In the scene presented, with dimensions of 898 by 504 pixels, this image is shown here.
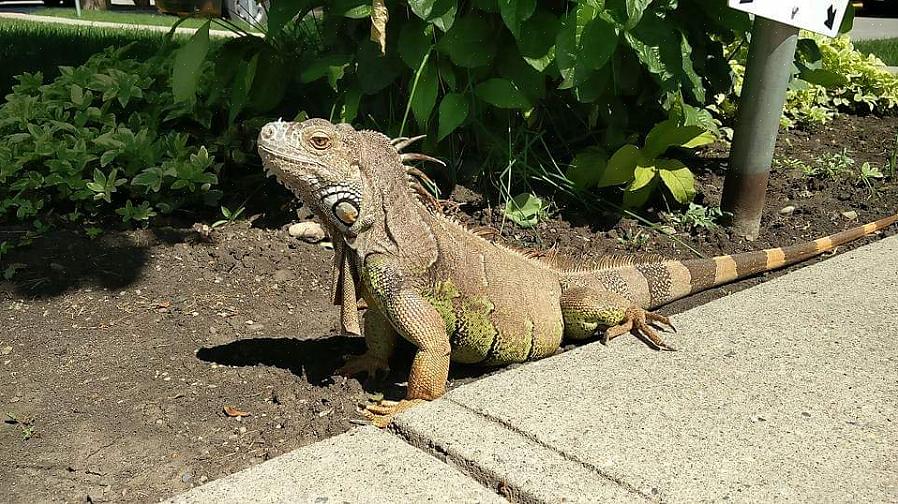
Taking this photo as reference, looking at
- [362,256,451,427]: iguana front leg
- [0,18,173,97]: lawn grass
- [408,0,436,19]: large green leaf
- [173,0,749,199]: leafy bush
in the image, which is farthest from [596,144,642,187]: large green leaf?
[0,18,173,97]: lawn grass

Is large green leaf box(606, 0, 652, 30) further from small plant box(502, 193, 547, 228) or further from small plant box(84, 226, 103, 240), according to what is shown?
small plant box(84, 226, 103, 240)

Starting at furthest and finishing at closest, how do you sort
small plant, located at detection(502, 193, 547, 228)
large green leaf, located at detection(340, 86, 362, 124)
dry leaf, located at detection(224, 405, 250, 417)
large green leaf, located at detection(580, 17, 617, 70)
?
1. small plant, located at detection(502, 193, 547, 228)
2. large green leaf, located at detection(340, 86, 362, 124)
3. large green leaf, located at detection(580, 17, 617, 70)
4. dry leaf, located at detection(224, 405, 250, 417)

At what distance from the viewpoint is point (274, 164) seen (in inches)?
Result: 106

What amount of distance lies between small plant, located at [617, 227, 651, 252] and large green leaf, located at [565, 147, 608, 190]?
347 millimetres

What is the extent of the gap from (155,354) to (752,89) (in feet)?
10.6

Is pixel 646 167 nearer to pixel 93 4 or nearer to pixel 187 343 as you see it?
pixel 187 343

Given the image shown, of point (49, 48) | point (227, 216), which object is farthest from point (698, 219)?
point (49, 48)

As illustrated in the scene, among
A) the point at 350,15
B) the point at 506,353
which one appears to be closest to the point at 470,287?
the point at 506,353

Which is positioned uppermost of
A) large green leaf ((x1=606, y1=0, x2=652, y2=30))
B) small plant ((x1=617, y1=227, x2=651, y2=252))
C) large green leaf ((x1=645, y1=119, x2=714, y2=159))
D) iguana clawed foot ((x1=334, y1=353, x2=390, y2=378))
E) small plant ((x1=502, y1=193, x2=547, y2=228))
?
large green leaf ((x1=606, y1=0, x2=652, y2=30))

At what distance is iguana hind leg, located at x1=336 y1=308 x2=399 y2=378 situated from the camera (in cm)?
326

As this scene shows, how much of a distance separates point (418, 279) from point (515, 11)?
1684 millimetres

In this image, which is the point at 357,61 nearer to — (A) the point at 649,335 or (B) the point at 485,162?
(B) the point at 485,162

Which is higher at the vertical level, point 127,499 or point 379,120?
point 379,120

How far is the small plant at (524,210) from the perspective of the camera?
473 cm
